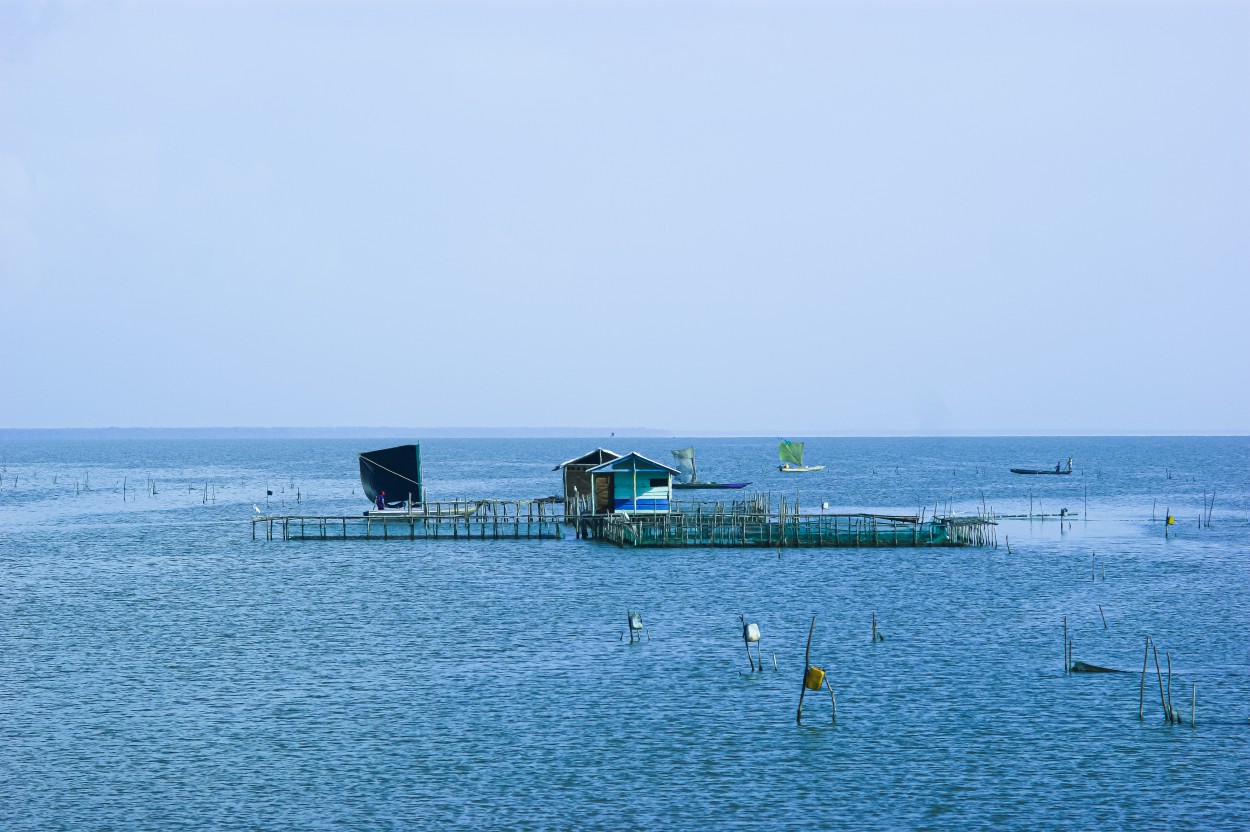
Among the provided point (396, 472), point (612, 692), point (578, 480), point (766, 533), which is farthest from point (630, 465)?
point (612, 692)

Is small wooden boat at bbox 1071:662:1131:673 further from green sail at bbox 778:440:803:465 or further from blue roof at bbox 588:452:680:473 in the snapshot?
green sail at bbox 778:440:803:465

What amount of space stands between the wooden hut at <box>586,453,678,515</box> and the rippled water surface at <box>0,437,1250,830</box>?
409 centimetres

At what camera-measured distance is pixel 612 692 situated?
35375mm

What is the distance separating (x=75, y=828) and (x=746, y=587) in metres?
36.3

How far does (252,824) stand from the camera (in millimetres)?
25078

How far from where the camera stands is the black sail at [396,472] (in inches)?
3376

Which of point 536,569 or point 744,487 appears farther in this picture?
point 744,487

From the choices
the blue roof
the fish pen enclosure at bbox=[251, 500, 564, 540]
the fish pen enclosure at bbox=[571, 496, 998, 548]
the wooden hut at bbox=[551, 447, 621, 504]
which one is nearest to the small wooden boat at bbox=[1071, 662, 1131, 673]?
the fish pen enclosure at bbox=[571, 496, 998, 548]

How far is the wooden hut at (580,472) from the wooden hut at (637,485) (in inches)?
81.9

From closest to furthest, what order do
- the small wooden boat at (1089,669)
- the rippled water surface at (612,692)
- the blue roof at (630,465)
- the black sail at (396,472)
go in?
the rippled water surface at (612,692) → the small wooden boat at (1089,669) → the blue roof at (630,465) → the black sail at (396,472)

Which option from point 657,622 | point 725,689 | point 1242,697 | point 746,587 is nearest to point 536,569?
point 746,587

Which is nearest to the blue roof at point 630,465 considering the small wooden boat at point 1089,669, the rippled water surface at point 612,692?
the rippled water surface at point 612,692

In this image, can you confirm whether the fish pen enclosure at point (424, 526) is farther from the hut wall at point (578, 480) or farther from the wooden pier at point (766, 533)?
Result: the wooden pier at point (766, 533)

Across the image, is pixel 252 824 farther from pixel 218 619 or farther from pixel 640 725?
pixel 218 619
